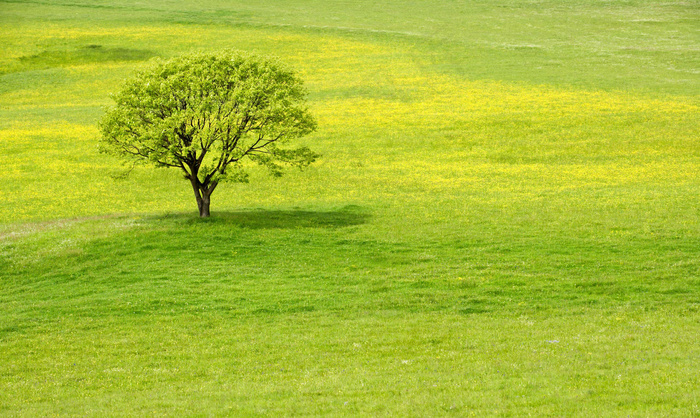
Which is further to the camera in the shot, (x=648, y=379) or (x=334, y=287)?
(x=334, y=287)

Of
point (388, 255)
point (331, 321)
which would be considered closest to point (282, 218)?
point (388, 255)

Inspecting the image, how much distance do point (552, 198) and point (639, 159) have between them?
1645cm

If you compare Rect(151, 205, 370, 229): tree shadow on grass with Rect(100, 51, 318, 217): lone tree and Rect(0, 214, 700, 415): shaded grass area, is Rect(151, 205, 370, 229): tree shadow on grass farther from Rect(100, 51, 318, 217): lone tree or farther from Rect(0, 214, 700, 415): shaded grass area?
Rect(100, 51, 318, 217): lone tree

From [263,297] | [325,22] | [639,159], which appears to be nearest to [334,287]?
[263,297]

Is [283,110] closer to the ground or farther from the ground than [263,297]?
farther from the ground

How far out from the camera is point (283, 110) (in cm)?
4212

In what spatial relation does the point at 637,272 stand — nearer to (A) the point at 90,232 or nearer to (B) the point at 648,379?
(B) the point at 648,379

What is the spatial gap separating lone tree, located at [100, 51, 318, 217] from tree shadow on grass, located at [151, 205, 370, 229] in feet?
5.23

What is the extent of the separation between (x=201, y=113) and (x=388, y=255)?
14.8m

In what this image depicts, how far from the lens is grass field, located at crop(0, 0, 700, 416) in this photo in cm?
1820

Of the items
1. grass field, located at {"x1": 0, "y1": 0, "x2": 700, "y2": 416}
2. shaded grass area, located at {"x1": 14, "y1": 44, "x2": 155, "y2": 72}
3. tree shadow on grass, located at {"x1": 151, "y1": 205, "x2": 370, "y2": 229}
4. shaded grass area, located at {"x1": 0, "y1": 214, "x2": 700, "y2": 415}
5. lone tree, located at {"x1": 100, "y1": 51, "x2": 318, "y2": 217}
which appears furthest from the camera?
shaded grass area, located at {"x1": 14, "y1": 44, "x2": 155, "y2": 72}

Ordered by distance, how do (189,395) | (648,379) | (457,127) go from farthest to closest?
(457,127)
(189,395)
(648,379)

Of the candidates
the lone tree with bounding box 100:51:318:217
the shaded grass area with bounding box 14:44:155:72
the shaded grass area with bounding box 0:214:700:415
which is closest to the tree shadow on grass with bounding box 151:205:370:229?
the shaded grass area with bounding box 0:214:700:415

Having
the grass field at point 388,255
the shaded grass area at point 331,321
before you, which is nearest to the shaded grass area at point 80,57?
the grass field at point 388,255
